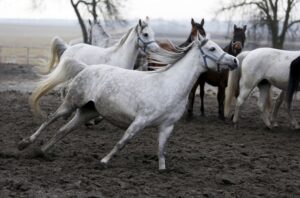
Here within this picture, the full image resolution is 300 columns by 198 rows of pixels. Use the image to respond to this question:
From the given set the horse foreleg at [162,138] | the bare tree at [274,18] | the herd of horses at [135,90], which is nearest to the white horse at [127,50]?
the herd of horses at [135,90]

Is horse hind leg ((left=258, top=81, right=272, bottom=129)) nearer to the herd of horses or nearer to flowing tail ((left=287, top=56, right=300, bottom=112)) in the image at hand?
flowing tail ((left=287, top=56, right=300, bottom=112))

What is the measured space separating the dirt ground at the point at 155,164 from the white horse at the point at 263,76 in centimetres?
57

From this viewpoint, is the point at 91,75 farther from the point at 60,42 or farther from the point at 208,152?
the point at 60,42

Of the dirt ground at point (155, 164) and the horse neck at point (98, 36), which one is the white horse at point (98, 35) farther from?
the dirt ground at point (155, 164)

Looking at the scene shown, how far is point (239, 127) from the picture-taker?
10.6 meters

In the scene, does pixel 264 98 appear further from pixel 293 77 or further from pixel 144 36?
pixel 144 36

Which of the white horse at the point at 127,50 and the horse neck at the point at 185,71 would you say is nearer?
the horse neck at the point at 185,71

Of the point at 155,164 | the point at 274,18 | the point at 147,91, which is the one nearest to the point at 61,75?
the point at 147,91

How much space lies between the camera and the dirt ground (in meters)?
5.47

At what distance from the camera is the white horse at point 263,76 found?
33.2 ft

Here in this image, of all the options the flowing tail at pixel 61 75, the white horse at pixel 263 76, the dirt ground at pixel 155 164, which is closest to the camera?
the dirt ground at pixel 155 164

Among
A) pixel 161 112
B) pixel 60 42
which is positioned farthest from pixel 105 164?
pixel 60 42

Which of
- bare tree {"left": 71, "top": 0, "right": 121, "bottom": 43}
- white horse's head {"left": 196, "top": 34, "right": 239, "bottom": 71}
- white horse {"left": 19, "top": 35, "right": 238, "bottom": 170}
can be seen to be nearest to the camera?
white horse {"left": 19, "top": 35, "right": 238, "bottom": 170}

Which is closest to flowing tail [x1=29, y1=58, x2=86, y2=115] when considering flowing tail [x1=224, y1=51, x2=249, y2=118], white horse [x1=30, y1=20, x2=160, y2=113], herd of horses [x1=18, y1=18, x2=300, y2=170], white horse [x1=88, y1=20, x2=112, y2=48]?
herd of horses [x1=18, y1=18, x2=300, y2=170]
